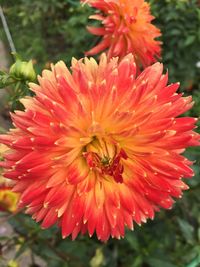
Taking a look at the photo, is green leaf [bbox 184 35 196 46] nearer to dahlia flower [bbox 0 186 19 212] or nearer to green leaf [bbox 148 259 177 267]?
green leaf [bbox 148 259 177 267]

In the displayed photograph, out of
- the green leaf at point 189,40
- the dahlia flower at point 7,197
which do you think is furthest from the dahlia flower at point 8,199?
the green leaf at point 189,40

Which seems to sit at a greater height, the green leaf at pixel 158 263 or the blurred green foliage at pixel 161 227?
the blurred green foliage at pixel 161 227

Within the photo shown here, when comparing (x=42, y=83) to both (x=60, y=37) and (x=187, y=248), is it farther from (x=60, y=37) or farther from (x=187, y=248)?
(x=60, y=37)

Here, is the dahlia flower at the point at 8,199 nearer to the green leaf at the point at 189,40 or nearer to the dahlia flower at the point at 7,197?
the dahlia flower at the point at 7,197

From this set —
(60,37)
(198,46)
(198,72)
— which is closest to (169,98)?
(198,46)

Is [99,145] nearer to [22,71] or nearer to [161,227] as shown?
[22,71]


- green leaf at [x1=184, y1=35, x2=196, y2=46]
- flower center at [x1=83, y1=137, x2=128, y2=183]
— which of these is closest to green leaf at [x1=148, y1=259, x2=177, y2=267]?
flower center at [x1=83, y1=137, x2=128, y2=183]

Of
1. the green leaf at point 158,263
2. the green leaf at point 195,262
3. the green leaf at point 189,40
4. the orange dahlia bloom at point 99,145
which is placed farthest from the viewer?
the green leaf at point 189,40

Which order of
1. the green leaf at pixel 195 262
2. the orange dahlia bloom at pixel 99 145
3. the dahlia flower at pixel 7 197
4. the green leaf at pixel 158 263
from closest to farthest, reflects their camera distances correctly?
the orange dahlia bloom at pixel 99 145 → the dahlia flower at pixel 7 197 → the green leaf at pixel 195 262 → the green leaf at pixel 158 263
